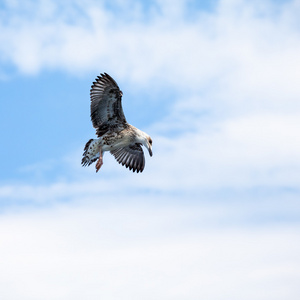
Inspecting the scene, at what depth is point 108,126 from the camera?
2269cm

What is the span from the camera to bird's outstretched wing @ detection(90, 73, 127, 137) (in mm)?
21938

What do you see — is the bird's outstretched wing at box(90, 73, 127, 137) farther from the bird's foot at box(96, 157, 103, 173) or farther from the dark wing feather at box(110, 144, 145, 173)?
the dark wing feather at box(110, 144, 145, 173)

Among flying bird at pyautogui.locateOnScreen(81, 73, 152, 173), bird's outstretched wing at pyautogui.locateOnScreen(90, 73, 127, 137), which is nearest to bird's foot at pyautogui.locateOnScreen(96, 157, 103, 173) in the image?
flying bird at pyautogui.locateOnScreen(81, 73, 152, 173)

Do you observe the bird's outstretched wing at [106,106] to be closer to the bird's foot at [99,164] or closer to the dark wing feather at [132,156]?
the bird's foot at [99,164]

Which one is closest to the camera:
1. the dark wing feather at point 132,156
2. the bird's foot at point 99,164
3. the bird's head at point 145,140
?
the bird's foot at point 99,164

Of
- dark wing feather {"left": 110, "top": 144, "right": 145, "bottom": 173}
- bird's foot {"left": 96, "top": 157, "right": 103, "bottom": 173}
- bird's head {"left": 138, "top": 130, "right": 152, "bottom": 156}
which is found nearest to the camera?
bird's foot {"left": 96, "top": 157, "right": 103, "bottom": 173}

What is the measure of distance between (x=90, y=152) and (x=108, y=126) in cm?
112

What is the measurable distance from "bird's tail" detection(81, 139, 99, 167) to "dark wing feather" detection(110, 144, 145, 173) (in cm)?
142

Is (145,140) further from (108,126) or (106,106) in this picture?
(106,106)

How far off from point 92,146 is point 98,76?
2456 millimetres

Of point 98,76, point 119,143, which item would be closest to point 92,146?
point 119,143

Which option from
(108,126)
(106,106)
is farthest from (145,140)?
(106,106)

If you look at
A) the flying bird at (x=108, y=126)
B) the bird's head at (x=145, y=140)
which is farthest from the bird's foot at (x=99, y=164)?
the bird's head at (x=145, y=140)

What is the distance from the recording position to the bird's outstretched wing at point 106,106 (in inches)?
864
